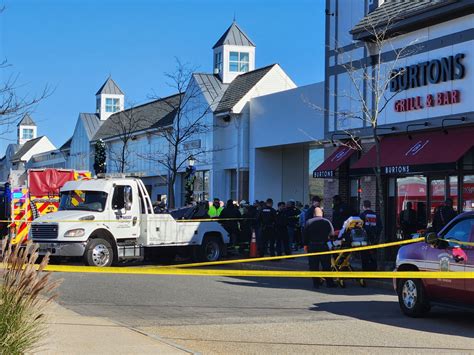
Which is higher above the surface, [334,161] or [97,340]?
[334,161]

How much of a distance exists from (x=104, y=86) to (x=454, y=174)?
48088 millimetres

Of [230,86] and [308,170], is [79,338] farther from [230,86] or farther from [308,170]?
[230,86]

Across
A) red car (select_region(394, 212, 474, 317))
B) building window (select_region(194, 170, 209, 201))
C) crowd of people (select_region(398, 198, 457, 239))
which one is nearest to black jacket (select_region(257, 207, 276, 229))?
crowd of people (select_region(398, 198, 457, 239))

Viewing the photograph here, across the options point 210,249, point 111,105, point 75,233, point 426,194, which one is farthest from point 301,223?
point 111,105

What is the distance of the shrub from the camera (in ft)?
21.4

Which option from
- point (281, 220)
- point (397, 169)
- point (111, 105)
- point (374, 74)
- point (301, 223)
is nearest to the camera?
point (397, 169)

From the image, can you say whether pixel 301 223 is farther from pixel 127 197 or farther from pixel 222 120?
pixel 222 120

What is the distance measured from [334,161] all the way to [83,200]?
28.2ft

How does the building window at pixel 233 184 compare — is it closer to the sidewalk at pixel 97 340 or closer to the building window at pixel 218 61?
the building window at pixel 218 61

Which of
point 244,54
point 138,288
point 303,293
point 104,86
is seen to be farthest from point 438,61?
point 104,86

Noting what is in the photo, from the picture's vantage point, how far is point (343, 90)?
24.1 meters

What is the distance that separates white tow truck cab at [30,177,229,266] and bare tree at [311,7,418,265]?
613 cm

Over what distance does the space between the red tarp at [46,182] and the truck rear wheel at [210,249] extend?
→ 5555 millimetres

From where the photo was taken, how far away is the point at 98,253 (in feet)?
61.4
